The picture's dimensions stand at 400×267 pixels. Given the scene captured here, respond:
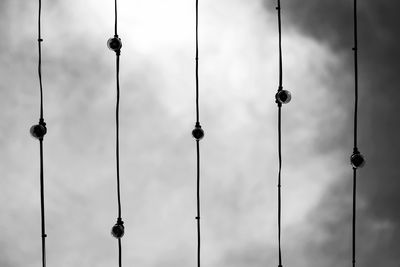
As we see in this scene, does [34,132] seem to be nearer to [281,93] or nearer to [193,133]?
[193,133]

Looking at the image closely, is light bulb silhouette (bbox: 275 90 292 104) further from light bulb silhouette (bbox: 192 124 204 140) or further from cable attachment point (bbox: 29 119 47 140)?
cable attachment point (bbox: 29 119 47 140)

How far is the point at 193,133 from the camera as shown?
490 inches

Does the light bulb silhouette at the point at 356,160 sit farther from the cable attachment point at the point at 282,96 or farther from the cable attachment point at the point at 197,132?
the cable attachment point at the point at 197,132

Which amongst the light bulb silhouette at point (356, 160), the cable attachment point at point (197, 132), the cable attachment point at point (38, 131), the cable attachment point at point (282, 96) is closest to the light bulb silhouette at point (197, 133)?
the cable attachment point at point (197, 132)

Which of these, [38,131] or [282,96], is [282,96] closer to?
[282,96]

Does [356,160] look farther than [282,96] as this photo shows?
Yes

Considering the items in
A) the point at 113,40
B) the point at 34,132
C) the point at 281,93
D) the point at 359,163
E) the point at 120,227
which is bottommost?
the point at 120,227

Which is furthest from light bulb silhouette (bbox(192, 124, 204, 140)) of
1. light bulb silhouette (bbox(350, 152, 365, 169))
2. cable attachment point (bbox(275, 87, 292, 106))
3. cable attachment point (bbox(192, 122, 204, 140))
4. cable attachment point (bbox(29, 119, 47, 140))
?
light bulb silhouette (bbox(350, 152, 365, 169))

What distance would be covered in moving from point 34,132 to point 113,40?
2.70m

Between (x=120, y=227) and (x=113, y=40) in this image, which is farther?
(x=120, y=227)

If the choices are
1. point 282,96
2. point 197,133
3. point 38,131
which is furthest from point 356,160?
A: point 38,131

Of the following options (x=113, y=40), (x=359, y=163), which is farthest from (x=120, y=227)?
(x=359, y=163)

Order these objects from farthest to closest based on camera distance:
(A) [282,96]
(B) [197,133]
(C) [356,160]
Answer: (B) [197,133]
(C) [356,160]
(A) [282,96]

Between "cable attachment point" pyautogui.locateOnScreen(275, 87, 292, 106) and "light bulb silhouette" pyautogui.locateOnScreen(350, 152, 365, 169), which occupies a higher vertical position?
"cable attachment point" pyautogui.locateOnScreen(275, 87, 292, 106)
